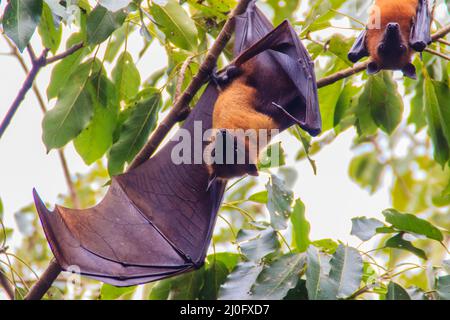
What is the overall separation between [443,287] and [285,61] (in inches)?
59.6

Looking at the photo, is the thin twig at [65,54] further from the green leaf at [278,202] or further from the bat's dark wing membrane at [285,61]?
the green leaf at [278,202]

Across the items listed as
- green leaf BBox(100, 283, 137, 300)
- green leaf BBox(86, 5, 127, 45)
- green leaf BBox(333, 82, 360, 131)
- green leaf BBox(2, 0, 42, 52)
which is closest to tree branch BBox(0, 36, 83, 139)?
green leaf BBox(86, 5, 127, 45)

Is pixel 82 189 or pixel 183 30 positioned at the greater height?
pixel 183 30

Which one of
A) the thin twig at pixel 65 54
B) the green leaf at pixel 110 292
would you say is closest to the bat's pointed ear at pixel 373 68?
the thin twig at pixel 65 54

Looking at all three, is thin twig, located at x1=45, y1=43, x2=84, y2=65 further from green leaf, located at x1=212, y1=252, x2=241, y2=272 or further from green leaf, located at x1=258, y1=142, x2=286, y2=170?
green leaf, located at x1=212, y1=252, x2=241, y2=272

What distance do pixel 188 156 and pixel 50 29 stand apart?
108 cm

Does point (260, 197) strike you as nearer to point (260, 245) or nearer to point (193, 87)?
point (260, 245)

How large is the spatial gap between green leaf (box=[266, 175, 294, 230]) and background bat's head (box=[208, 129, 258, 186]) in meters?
0.18

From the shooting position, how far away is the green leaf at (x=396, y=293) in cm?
325

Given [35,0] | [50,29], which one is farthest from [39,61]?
[35,0]

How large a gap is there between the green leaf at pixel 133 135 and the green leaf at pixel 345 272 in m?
1.40

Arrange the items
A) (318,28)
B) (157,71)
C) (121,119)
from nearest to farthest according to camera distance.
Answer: (318,28), (121,119), (157,71)

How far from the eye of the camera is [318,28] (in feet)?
12.6
